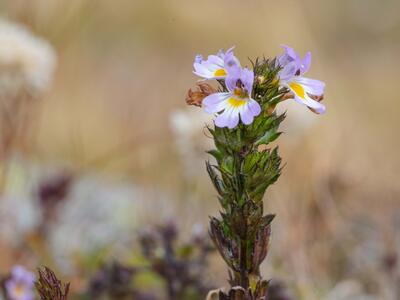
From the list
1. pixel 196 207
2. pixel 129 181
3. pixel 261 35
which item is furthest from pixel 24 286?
pixel 261 35

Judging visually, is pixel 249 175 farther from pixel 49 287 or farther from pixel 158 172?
pixel 158 172

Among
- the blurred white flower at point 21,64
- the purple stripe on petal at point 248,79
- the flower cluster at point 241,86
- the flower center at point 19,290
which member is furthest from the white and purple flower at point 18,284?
the blurred white flower at point 21,64

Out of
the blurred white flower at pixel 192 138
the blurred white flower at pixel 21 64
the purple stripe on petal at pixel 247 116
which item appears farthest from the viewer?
the blurred white flower at pixel 192 138

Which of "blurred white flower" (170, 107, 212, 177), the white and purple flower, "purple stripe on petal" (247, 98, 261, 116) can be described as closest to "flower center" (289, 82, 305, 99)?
"purple stripe on petal" (247, 98, 261, 116)

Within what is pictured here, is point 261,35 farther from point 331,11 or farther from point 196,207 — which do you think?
point 196,207

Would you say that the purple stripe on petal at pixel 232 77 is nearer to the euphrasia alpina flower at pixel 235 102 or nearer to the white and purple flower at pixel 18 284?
the euphrasia alpina flower at pixel 235 102

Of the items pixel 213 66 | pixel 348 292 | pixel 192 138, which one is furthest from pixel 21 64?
pixel 213 66

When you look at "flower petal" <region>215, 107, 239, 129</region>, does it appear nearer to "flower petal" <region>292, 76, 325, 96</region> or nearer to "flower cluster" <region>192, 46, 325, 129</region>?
"flower cluster" <region>192, 46, 325, 129</region>
